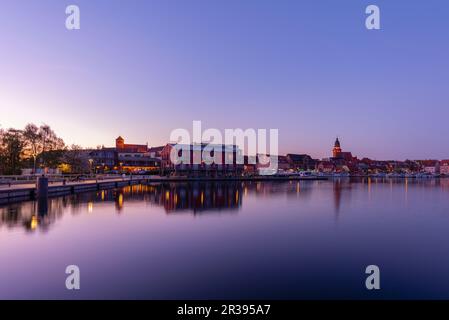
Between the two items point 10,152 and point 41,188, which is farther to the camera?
point 10,152

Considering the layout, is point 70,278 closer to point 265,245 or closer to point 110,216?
point 265,245

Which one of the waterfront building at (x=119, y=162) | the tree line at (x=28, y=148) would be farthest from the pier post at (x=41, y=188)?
the waterfront building at (x=119, y=162)

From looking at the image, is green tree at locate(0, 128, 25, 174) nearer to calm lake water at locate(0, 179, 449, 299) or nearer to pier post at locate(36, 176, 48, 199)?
pier post at locate(36, 176, 48, 199)

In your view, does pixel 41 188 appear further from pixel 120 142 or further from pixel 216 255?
pixel 120 142

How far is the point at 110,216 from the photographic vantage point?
2552 cm

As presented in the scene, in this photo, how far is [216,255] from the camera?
14.5 m

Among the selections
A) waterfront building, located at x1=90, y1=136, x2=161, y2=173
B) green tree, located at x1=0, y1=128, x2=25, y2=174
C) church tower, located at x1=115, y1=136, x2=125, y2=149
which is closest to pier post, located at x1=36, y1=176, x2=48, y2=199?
green tree, located at x1=0, y1=128, x2=25, y2=174

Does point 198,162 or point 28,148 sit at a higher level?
point 28,148

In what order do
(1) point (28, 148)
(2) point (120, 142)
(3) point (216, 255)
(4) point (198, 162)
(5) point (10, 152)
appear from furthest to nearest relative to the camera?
(2) point (120, 142) < (4) point (198, 162) < (1) point (28, 148) < (5) point (10, 152) < (3) point (216, 255)

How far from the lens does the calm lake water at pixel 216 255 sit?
10391mm

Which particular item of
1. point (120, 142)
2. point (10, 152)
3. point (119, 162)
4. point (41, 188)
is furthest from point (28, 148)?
point (120, 142)

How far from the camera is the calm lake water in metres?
10.4

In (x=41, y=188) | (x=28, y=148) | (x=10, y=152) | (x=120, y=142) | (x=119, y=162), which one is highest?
(x=120, y=142)

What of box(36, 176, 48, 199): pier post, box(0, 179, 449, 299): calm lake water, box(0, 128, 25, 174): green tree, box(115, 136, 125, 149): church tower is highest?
box(115, 136, 125, 149): church tower
